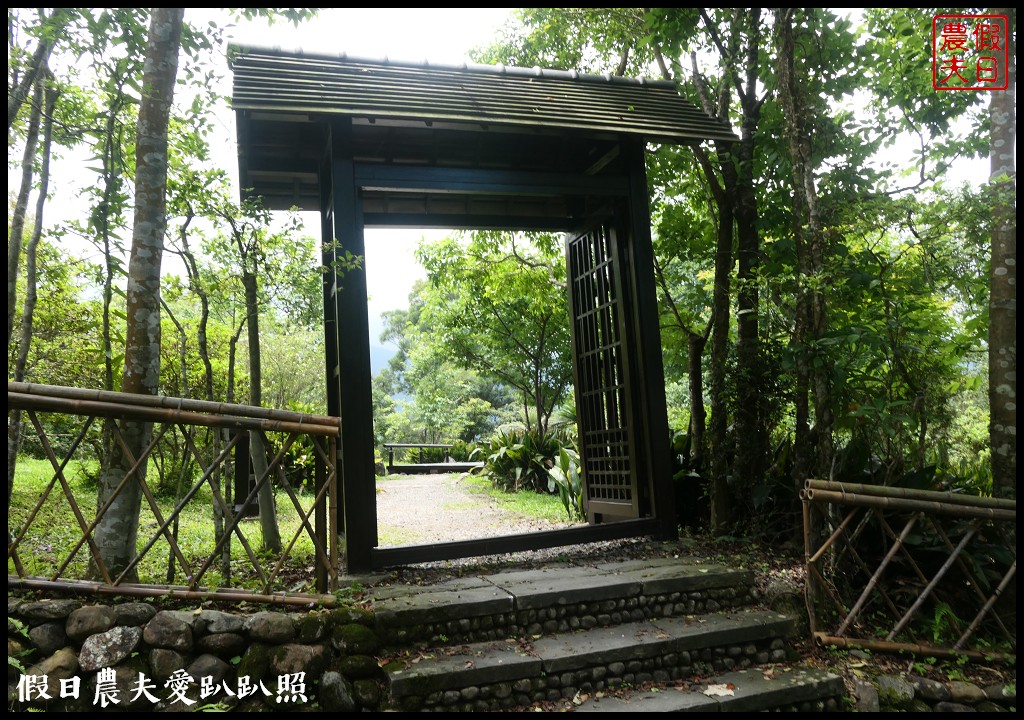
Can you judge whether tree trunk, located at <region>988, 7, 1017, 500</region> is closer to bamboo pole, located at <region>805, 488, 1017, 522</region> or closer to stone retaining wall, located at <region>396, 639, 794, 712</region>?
bamboo pole, located at <region>805, 488, 1017, 522</region>

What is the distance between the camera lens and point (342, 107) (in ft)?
14.4

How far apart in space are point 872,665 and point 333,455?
3.17 m

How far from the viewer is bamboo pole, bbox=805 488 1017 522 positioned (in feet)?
12.5

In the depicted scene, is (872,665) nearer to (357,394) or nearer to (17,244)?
(357,394)

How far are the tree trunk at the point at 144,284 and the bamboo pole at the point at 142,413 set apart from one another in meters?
0.45

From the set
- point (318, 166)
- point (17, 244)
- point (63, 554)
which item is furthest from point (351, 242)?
point (63, 554)

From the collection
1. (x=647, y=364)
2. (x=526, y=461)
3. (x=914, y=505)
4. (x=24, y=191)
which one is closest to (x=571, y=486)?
(x=647, y=364)

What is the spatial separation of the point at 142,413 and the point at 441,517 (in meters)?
4.54

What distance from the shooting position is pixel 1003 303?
4.19 metres

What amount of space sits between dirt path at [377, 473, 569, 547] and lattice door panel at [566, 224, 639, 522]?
809mm

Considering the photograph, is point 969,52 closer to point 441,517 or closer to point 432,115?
point 432,115

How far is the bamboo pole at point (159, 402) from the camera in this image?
3133 mm

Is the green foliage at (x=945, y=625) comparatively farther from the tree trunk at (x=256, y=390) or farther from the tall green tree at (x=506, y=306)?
the tall green tree at (x=506, y=306)

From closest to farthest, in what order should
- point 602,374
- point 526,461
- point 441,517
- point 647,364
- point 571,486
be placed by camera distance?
point 647,364 → point 602,374 → point 571,486 → point 441,517 → point 526,461
